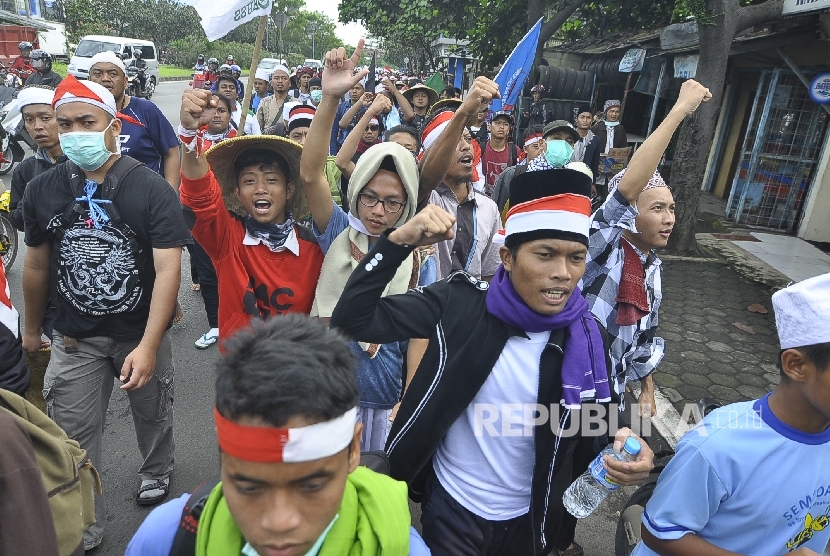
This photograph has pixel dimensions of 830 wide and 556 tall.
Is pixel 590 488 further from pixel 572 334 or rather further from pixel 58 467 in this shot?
pixel 58 467

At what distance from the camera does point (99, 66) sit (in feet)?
14.9

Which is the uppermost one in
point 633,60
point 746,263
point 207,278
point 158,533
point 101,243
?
point 633,60

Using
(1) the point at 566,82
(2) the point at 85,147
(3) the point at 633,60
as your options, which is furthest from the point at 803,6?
(1) the point at 566,82

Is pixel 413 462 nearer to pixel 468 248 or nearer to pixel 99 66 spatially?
pixel 468 248

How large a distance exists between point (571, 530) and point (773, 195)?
9461mm

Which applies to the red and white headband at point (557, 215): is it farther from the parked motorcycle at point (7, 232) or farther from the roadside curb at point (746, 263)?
the roadside curb at point (746, 263)

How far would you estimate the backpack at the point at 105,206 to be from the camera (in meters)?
2.48

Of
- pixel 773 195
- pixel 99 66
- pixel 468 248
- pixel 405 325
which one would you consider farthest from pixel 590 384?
pixel 773 195

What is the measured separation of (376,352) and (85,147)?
155 centimetres

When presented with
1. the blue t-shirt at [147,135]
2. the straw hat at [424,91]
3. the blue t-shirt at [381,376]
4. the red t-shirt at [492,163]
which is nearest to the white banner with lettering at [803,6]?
the red t-shirt at [492,163]

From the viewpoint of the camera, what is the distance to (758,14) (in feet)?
23.2

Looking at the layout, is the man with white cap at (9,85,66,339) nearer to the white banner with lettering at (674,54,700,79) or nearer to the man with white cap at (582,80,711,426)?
the man with white cap at (582,80,711,426)

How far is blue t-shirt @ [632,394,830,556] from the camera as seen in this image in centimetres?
153

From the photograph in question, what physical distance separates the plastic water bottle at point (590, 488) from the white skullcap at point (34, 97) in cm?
384
